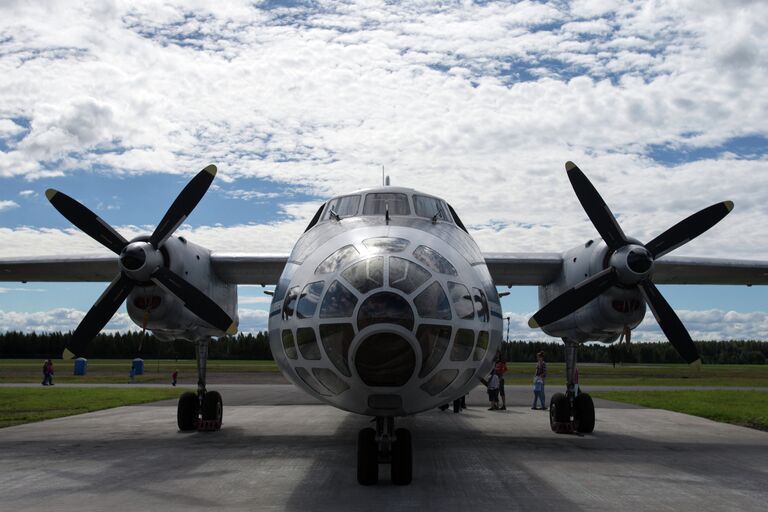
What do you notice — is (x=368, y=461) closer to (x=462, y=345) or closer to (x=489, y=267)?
(x=462, y=345)

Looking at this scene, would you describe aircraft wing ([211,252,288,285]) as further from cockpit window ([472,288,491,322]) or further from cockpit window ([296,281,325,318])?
cockpit window ([472,288,491,322])

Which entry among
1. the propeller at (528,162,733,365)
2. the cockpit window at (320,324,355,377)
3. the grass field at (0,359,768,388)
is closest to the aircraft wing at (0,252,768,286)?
the propeller at (528,162,733,365)

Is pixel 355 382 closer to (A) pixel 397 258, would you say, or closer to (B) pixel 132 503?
(A) pixel 397 258

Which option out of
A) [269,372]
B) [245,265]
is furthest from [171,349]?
[245,265]

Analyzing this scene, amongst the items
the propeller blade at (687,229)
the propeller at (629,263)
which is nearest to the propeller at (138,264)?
the propeller at (629,263)

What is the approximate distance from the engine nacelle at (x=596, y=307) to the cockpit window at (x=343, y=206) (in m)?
5.53

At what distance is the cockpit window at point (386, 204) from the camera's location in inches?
394

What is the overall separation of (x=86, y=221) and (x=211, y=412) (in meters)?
4.66

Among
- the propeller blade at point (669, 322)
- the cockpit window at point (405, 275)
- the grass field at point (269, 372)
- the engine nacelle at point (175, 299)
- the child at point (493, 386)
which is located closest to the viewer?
the cockpit window at point (405, 275)

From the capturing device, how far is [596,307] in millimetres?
13641

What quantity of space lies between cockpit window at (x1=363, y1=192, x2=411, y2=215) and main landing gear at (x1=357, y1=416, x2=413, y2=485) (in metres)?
3.18

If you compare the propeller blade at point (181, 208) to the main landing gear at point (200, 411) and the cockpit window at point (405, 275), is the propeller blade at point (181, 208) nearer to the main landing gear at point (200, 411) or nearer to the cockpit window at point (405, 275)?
the main landing gear at point (200, 411)

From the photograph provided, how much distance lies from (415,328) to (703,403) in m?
20.9

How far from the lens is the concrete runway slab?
753 cm
